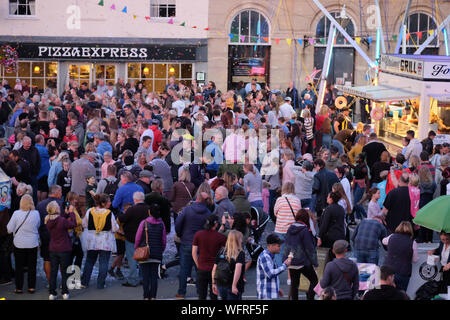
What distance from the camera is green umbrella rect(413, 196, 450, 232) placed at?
1049cm

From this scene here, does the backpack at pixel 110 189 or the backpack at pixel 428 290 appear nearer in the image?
the backpack at pixel 428 290

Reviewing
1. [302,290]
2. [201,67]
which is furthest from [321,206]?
[201,67]

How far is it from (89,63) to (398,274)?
23521 mm

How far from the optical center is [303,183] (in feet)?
47.6

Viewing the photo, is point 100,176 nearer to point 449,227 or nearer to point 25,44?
point 449,227

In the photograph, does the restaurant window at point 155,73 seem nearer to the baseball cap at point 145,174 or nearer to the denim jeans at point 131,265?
the baseball cap at point 145,174

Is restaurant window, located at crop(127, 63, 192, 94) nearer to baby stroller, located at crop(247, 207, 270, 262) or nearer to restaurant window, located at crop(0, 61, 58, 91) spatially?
restaurant window, located at crop(0, 61, 58, 91)

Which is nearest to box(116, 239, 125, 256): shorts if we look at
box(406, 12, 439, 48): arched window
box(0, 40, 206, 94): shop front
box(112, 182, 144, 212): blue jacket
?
box(112, 182, 144, 212): blue jacket

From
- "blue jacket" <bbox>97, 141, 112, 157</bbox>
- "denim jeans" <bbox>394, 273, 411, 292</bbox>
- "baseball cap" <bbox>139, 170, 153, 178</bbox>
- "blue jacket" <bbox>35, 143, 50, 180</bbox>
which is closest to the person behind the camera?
"denim jeans" <bbox>394, 273, 411, 292</bbox>

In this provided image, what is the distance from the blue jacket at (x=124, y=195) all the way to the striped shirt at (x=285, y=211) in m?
2.32

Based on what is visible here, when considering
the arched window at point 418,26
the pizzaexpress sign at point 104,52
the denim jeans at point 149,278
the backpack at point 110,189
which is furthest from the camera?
the arched window at point 418,26

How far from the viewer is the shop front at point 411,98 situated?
19672 mm

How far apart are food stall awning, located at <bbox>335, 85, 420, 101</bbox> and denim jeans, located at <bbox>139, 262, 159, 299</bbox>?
1065 centimetres

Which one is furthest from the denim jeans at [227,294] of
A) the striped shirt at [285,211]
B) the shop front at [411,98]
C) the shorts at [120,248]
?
the shop front at [411,98]
